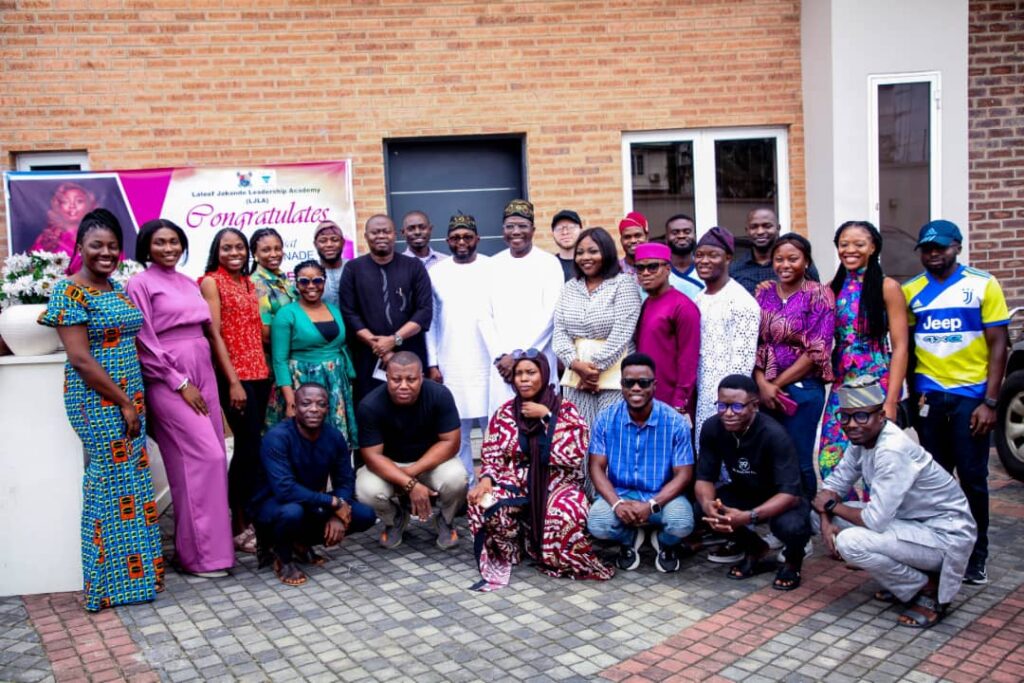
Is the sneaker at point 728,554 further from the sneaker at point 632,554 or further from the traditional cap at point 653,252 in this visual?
the traditional cap at point 653,252

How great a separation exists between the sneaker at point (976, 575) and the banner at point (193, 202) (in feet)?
18.9

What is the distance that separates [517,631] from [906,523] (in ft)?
6.28

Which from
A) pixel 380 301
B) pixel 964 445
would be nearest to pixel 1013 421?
pixel 964 445

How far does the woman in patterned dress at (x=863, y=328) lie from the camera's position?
480 centimetres

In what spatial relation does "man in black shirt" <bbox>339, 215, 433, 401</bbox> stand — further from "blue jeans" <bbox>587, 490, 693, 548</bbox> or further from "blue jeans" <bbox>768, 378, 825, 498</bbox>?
"blue jeans" <bbox>768, 378, 825, 498</bbox>

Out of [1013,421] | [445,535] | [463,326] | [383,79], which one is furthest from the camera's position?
[383,79]

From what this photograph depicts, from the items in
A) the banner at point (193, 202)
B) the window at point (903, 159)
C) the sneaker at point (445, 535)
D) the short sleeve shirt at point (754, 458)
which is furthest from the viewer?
the window at point (903, 159)

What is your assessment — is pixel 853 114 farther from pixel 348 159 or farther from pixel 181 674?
pixel 181 674

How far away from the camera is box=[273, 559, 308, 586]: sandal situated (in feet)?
16.7

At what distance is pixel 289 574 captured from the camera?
16.8 feet

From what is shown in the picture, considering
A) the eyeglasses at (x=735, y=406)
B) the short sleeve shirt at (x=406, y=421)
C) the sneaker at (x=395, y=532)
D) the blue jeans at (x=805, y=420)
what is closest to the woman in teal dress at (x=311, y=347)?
the short sleeve shirt at (x=406, y=421)

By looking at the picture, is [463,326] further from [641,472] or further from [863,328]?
[863,328]

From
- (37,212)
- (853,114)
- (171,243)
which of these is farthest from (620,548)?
(37,212)

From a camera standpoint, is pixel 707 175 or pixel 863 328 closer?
pixel 863 328
